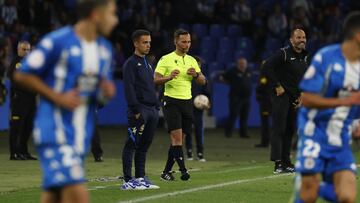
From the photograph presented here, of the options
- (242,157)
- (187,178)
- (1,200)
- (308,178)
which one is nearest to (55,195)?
(308,178)

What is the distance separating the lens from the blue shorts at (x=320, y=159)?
945cm

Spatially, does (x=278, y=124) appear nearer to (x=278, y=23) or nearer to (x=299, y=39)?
(x=299, y=39)

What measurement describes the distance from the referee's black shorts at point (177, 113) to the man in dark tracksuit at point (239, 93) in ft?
42.4

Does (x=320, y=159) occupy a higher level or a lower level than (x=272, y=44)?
lower

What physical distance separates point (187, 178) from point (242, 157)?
6392 mm

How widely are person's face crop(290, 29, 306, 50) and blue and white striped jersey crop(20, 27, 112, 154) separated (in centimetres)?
846

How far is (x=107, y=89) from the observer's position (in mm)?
8461

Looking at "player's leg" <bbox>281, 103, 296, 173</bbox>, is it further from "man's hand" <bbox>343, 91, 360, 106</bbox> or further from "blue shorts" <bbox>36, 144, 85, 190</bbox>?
"blue shorts" <bbox>36, 144, 85, 190</bbox>

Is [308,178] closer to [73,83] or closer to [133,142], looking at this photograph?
[73,83]

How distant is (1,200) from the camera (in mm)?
13492

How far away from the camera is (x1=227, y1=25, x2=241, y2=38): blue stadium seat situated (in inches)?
1394

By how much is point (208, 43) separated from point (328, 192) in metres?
25.6

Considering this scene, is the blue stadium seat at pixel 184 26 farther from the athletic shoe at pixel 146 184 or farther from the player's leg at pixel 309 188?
the player's leg at pixel 309 188

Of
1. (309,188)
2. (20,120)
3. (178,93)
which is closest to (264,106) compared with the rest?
(20,120)
